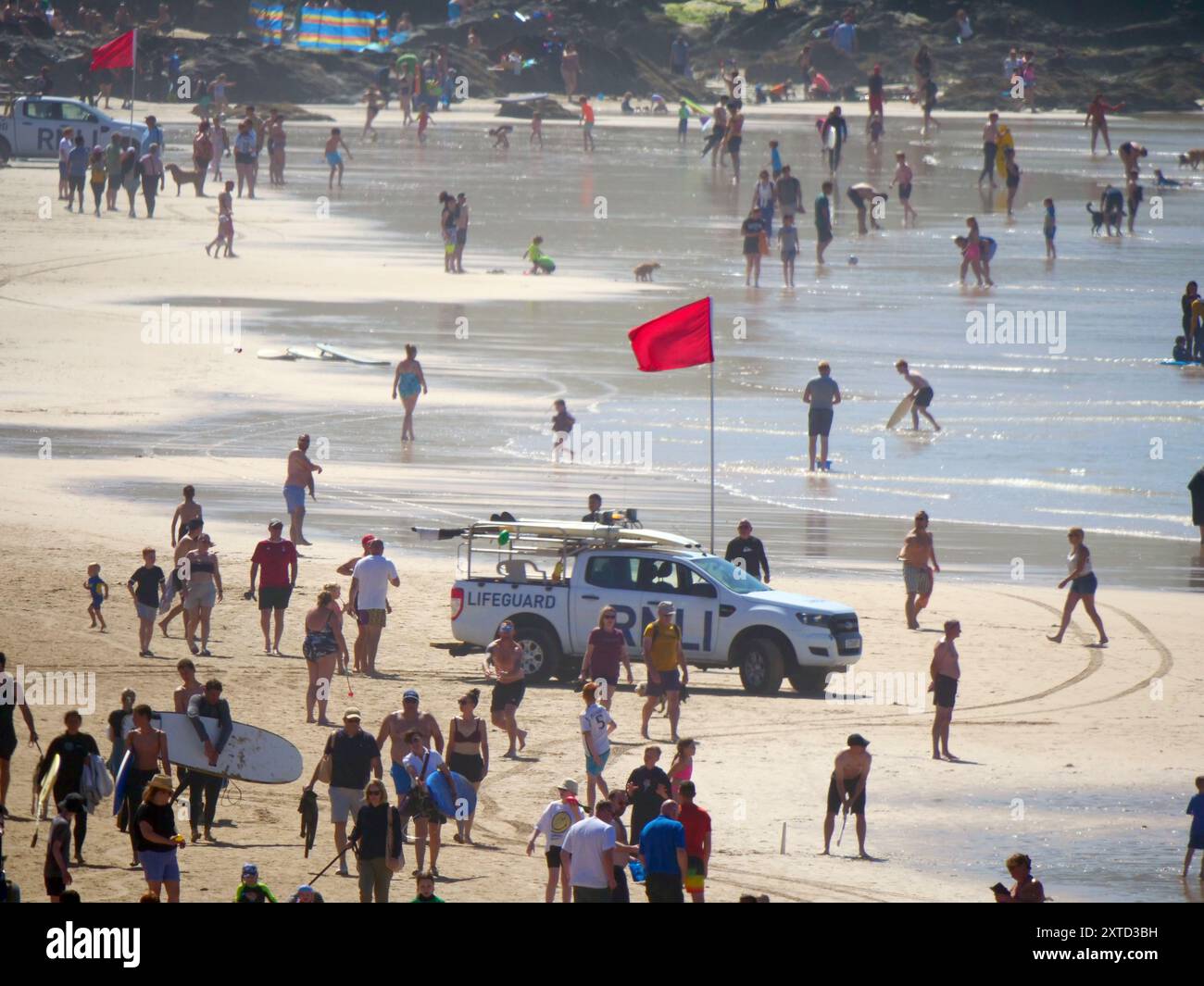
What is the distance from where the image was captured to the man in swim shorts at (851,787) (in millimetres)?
14555

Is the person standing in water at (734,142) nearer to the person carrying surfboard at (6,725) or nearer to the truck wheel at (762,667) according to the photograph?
the truck wheel at (762,667)

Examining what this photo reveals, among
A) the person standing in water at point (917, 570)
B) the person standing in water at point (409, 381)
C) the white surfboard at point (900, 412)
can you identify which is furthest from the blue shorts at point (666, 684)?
the white surfboard at point (900, 412)

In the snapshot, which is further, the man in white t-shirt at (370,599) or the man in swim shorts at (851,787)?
the man in white t-shirt at (370,599)

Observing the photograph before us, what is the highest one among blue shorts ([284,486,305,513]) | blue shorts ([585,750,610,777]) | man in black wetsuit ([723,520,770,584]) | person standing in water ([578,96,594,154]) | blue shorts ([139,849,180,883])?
person standing in water ([578,96,594,154])

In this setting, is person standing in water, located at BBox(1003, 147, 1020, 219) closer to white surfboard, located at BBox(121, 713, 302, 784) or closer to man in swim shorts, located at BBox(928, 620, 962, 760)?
man in swim shorts, located at BBox(928, 620, 962, 760)

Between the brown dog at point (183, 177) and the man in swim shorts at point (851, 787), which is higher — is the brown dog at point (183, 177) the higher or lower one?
the higher one

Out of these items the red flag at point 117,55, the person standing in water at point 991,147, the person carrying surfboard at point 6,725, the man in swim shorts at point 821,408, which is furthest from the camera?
the red flag at point 117,55

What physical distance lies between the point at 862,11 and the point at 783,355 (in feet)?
176

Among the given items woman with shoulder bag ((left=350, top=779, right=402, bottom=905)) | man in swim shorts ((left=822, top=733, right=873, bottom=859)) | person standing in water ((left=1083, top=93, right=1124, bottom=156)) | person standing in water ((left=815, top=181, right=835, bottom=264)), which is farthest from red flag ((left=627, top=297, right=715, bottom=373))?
person standing in water ((left=1083, top=93, right=1124, bottom=156))

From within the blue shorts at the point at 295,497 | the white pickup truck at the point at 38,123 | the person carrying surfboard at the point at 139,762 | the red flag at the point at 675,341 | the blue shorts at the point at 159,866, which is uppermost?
the white pickup truck at the point at 38,123

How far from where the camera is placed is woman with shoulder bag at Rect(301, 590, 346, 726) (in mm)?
17328

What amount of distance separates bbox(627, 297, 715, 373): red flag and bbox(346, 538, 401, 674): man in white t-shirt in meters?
4.87

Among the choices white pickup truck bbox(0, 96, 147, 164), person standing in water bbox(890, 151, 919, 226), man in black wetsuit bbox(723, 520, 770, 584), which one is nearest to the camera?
man in black wetsuit bbox(723, 520, 770, 584)

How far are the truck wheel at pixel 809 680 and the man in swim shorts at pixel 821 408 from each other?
8.16 m
